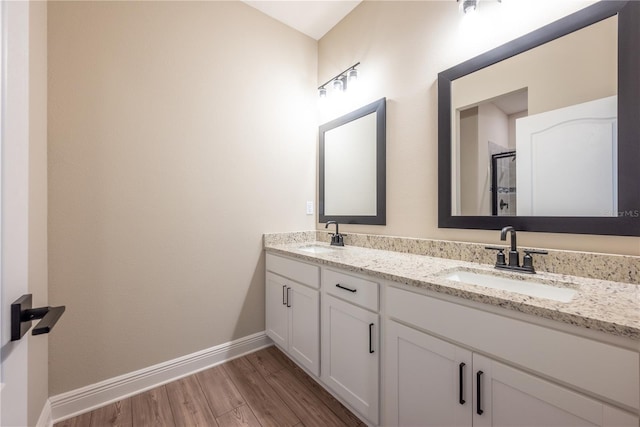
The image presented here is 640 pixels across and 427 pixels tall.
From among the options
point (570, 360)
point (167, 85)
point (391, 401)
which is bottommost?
point (391, 401)

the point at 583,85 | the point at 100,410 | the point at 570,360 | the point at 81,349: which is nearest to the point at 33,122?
the point at 81,349

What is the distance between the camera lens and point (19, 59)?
1.69 feet

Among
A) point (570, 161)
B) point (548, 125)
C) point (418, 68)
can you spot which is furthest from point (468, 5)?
point (570, 161)

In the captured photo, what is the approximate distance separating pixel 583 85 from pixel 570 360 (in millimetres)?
1107

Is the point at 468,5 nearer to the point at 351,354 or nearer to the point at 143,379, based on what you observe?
the point at 351,354

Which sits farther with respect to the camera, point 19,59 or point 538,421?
point 538,421

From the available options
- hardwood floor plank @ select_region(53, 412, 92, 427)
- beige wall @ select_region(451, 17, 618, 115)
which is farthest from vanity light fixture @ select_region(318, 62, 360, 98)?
hardwood floor plank @ select_region(53, 412, 92, 427)

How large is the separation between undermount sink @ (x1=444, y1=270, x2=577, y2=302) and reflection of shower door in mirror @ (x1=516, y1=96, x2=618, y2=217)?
0.34 m

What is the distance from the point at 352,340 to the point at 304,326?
1.46 feet

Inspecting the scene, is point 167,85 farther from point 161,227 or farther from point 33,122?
point 161,227

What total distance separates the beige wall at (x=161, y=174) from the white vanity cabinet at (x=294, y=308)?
0.58 feet

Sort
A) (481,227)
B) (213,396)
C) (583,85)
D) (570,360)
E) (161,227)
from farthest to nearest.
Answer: (161,227)
(213,396)
(481,227)
(583,85)
(570,360)

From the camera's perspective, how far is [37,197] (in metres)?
1.21

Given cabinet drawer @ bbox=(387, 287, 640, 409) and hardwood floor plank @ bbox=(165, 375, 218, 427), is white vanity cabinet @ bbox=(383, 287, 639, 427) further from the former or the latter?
hardwood floor plank @ bbox=(165, 375, 218, 427)
